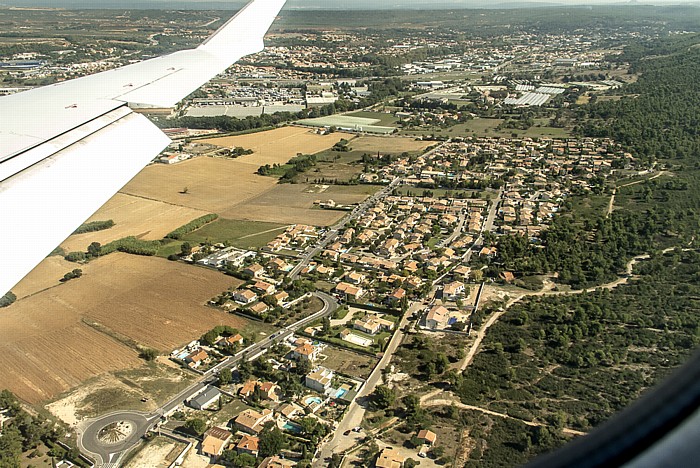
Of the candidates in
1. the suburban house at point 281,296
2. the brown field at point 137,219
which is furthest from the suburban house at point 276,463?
the brown field at point 137,219

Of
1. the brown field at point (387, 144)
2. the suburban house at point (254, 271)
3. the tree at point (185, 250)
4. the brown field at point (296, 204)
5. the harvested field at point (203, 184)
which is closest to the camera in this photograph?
the suburban house at point (254, 271)

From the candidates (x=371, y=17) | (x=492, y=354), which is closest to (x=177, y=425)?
(x=492, y=354)

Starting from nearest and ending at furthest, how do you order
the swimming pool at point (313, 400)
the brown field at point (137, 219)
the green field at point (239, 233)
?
the swimming pool at point (313, 400) → the brown field at point (137, 219) → the green field at point (239, 233)

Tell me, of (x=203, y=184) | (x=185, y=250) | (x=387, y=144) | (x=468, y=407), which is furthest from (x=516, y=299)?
(x=387, y=144)

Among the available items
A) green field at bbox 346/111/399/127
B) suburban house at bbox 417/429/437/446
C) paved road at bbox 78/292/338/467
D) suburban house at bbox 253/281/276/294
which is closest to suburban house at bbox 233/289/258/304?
suburban house at bbox 253/281/276/294

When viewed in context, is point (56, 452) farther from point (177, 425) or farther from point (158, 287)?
point (158, 287)

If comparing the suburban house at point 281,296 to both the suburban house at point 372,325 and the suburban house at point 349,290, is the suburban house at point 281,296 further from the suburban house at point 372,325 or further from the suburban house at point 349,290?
the suburban house at point 372,325

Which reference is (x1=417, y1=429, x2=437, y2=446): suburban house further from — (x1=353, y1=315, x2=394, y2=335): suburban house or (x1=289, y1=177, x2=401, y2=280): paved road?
(x1=289, y1=177, x2=401, y2=280): paved road
